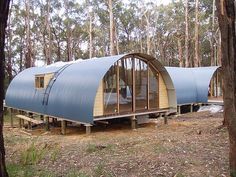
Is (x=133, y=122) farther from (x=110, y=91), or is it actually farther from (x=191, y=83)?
(x=191, y=83)

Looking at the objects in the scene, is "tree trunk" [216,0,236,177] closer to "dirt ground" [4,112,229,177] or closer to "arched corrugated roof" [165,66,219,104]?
"dirt ground" [4,112,229,177]

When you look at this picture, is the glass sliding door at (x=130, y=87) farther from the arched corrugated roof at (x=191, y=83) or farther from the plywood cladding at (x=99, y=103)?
the arched corrugated roof at (x=191, y=83)

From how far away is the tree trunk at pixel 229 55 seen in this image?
5.25 meters

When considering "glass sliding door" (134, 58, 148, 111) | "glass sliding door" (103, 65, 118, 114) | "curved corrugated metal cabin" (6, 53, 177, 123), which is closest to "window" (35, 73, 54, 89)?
"curved corrugated metal cabin" (6, 53, 177, 123)

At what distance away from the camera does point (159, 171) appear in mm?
5988

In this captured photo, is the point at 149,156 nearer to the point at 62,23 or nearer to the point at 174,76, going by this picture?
the point at 174,76

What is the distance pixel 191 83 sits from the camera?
2052 cm

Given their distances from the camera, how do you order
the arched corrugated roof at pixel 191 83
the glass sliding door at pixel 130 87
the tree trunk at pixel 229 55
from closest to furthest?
the tree trunk at pixel 229 55, the glass sliding door at pixel 130 87, the arched corrugated roof at pixel 191 83

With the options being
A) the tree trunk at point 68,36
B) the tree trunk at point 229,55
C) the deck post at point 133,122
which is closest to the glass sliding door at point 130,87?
the deck post at point 133,122

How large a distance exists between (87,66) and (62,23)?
31987 mm

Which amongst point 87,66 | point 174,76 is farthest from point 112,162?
point 174,76

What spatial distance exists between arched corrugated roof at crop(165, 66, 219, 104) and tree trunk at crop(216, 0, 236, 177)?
1360 cm

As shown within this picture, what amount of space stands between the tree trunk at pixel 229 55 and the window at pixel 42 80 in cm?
1069

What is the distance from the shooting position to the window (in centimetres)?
1490
